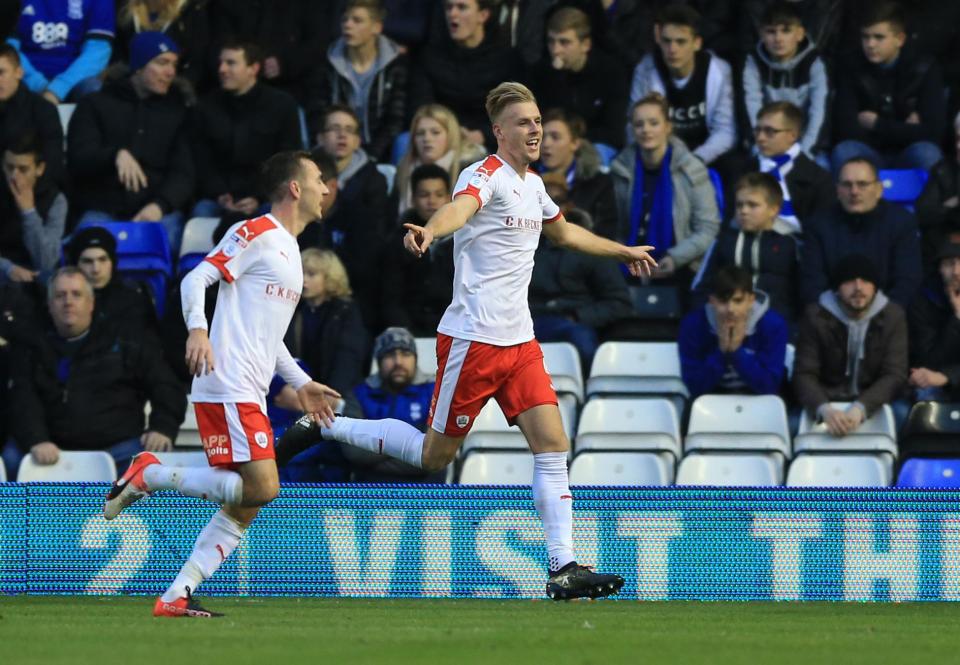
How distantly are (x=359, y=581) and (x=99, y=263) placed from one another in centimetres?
358

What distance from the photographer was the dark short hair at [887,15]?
549 inches

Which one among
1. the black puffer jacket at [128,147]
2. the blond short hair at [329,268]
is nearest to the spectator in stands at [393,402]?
the blond short hair at [329,268]

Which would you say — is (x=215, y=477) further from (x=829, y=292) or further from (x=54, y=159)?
(x=54, y=159)

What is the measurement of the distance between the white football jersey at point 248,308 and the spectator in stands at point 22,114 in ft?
19.8

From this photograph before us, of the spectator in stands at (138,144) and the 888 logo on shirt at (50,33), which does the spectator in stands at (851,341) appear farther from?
the 888 logo on shirt at (50,33)

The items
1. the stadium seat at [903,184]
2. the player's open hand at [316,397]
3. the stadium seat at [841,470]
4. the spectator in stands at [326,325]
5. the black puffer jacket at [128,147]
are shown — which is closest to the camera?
the player's open hand at [316,397]

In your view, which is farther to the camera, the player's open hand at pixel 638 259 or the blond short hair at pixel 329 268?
the blond short hair at pixel 329 268

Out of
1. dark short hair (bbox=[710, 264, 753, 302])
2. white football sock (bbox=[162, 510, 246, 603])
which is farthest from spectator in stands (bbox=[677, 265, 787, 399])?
white football sock (bbox=[162, 510, 246, 603])

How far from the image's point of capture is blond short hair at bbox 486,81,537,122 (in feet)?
29.0

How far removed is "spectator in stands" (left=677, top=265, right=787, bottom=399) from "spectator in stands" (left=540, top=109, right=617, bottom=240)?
54.1 inches

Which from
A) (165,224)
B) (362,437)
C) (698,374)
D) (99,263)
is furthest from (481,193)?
(165,224)

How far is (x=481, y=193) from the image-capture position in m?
8.60

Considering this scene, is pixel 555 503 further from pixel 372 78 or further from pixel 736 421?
pixel 372 78

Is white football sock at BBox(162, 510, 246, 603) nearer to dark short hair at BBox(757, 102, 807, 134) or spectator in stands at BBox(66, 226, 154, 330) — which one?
spectator in stands at BBox(66, 226, 154, 330)
